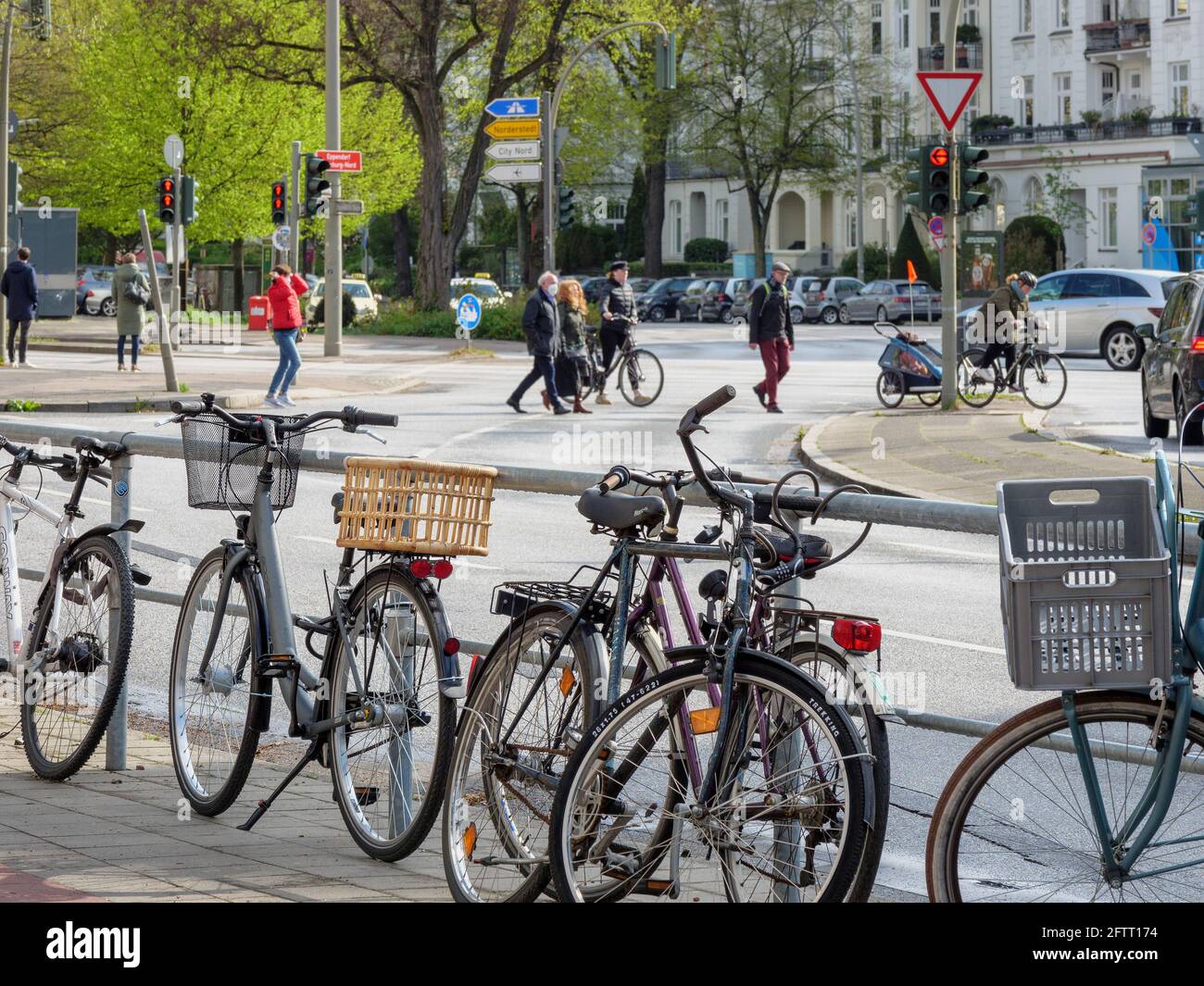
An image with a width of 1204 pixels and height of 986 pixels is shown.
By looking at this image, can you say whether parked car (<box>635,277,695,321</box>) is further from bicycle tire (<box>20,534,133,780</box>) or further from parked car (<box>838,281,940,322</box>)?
bicycle tire (<box>20,534,133,780</box>)

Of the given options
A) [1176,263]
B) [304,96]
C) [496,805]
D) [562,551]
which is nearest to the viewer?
[496,805]

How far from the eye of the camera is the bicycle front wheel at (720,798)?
12.2 feet

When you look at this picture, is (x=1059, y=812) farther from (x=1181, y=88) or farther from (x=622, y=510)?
(x=1181, y=88)

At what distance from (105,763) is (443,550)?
6.44 ft

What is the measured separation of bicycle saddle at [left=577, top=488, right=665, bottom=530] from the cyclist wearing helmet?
2069 centimetres

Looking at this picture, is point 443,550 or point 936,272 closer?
point 443,550

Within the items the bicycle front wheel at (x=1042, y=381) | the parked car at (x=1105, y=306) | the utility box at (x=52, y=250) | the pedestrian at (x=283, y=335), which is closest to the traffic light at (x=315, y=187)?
the pedestrian at (x=283, y=335)

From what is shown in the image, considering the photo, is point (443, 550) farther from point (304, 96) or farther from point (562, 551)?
point (304, 96)

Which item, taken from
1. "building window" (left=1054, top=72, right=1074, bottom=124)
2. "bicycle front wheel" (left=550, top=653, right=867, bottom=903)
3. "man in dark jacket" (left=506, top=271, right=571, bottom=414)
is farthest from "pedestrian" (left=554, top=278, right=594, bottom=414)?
"building window" (left=1054, top=72, right=1074, bottom=124)

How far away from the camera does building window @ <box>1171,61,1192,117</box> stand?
6588 cm

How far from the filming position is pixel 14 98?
182ft

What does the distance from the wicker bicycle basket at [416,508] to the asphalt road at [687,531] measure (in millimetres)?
491

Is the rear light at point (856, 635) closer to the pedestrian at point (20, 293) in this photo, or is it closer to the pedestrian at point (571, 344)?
the pedestrian at point (571, 344)
